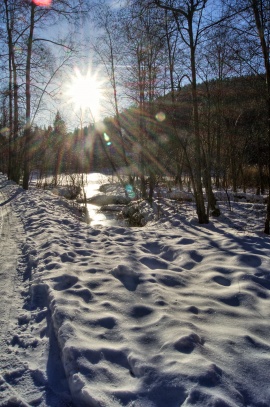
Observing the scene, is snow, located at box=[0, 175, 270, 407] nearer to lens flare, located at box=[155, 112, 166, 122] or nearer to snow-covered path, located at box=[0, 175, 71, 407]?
snow-covered path, located at box=[0, 175, 71, 407]

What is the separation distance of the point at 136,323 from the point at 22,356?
3.47 ft

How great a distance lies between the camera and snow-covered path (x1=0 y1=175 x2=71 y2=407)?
1943mm

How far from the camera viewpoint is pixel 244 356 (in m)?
2.20

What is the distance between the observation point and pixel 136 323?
276 cm

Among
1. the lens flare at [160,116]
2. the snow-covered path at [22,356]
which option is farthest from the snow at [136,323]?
the lens flare at [160,116]

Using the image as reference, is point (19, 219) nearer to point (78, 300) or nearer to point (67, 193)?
point (78, 300)

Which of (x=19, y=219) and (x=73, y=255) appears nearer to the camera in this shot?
(x=73, y=255)

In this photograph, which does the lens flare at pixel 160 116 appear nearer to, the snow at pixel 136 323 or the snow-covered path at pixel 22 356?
the snow at pixel 136 323

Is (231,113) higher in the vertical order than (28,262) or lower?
higher

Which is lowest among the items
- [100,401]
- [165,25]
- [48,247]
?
[100,401]

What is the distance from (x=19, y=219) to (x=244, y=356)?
22.0ft

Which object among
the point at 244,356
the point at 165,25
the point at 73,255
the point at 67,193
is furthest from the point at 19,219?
the point at 67,193

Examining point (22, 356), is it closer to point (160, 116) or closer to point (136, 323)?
point (136, 323)

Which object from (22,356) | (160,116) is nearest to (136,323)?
(22,356)
